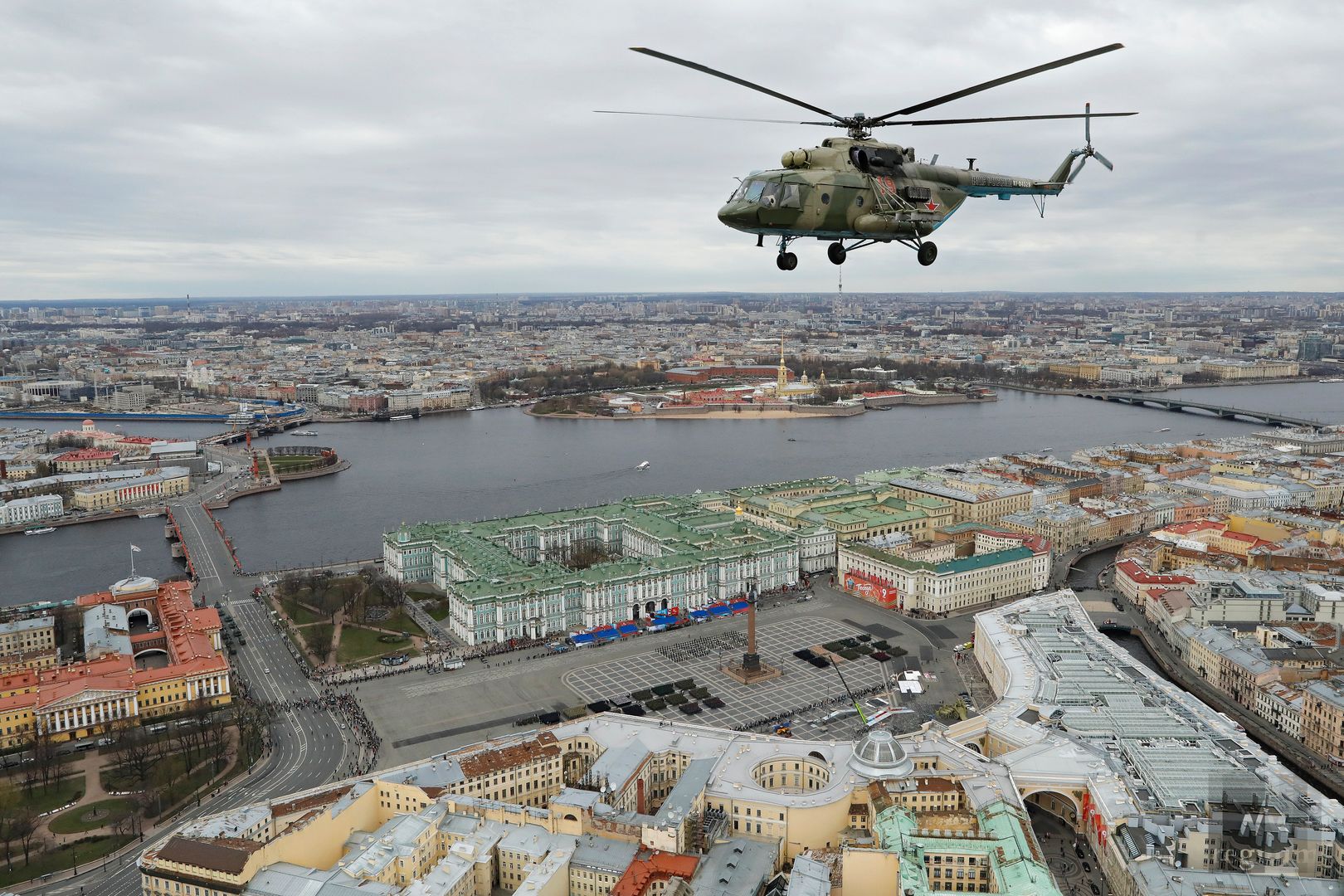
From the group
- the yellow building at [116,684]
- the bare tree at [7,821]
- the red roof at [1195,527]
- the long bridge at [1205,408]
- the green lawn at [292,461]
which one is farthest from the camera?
the long bridge at [1205,408]

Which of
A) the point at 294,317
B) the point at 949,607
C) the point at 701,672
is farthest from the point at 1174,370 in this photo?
the point at 294,317

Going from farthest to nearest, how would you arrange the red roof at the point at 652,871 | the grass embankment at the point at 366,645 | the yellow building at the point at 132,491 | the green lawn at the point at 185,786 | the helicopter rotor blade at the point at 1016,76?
the yellow building at the point at 132,491, the grass embankment at the point at 366,645, the green lawn at the point at 185,786, the red roof at the point at 652,871, the helicopter rotor blade at the point at 1016,76

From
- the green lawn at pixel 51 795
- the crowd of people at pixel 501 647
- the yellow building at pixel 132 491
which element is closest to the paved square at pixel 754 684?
the crowd of people at pixel 501 647

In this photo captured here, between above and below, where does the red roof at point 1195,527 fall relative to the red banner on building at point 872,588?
above

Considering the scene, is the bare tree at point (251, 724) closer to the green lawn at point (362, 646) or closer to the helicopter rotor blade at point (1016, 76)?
the green lawn at point (362, 646)

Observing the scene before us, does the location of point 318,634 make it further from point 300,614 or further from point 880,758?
point 880,758

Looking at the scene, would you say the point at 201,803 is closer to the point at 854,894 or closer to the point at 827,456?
the point at 854,894
